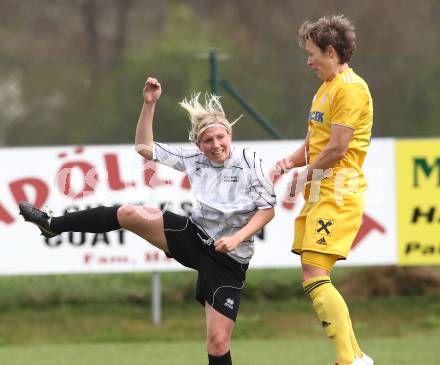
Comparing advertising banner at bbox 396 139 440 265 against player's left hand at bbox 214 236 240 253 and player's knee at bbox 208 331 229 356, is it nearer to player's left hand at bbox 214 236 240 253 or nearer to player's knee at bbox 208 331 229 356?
player's knee at bbox 208 331 229 356

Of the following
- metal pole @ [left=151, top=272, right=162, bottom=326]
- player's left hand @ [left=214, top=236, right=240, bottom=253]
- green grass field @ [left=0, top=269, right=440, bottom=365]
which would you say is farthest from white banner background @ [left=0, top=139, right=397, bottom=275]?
player's left hand @ [left=214, top=236, right=240, bottom=253]

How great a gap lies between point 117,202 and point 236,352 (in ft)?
5.23

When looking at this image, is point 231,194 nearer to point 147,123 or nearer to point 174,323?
point 147,123

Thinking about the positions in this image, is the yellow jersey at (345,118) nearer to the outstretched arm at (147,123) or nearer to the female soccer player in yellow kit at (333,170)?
the female soccer player in yellow kit at (333,170)

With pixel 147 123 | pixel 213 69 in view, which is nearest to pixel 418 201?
pixel 213 69

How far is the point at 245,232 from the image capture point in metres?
5.86

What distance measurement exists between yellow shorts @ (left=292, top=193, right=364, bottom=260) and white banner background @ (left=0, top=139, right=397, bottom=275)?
2.68 m

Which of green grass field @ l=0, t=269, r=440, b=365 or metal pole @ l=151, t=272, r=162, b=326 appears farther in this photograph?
metal pole @ l=151, t=272, r=162, b=326

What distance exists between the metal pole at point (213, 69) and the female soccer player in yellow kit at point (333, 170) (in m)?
3.50

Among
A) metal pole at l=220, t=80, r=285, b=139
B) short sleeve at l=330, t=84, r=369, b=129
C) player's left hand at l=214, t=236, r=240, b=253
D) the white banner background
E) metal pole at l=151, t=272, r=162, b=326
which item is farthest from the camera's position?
metal pole at l=220, t=80, r=285, b=139

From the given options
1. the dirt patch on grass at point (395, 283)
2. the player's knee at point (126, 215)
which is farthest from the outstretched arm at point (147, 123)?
the dirt patch on grass at point (395, 283)

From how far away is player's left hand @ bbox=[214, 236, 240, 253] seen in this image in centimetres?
571

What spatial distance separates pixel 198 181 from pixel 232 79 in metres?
4.69

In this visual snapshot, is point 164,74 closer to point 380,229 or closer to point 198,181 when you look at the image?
point 380,229
